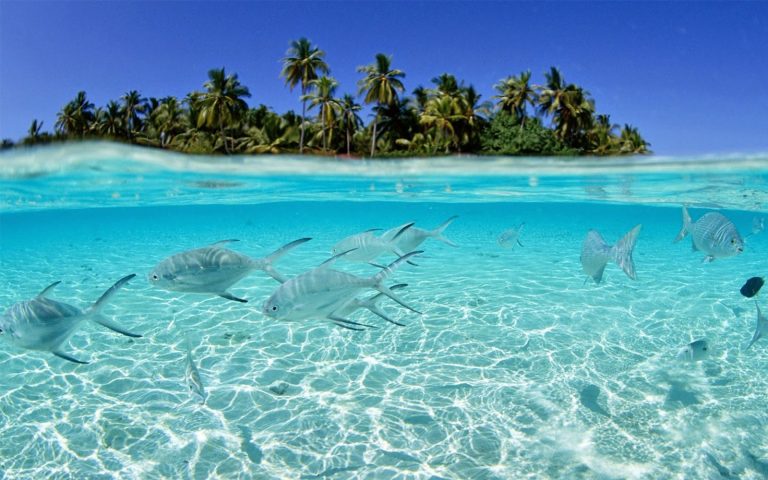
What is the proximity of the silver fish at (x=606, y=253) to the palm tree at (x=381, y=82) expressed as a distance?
4690cm

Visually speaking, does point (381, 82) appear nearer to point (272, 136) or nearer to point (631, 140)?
point (272, 136)

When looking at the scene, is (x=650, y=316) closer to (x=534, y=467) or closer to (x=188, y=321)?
(x=534, y=467)

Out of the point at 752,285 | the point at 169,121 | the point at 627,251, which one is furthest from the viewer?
the point at 169,121

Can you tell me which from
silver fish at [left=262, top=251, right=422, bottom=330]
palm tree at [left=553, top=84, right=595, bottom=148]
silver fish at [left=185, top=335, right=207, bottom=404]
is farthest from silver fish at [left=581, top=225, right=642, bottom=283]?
palm tree at [left=553, top=84, right=595, bottom=148]

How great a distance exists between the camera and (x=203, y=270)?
420 cm

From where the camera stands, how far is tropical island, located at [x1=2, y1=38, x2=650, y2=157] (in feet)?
157

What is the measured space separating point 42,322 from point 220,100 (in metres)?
48.3

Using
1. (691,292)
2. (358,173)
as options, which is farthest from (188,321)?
(358,173)

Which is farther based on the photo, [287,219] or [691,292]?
[287,219]

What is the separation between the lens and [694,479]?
4.69 meters

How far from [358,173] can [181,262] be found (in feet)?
65.9

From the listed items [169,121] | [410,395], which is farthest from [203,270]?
[169,121]

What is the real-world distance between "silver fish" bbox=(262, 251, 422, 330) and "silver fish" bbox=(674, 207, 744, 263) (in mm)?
4192

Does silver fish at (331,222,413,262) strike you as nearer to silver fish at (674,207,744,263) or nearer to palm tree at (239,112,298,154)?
silver fish at (674,207,744,263)
